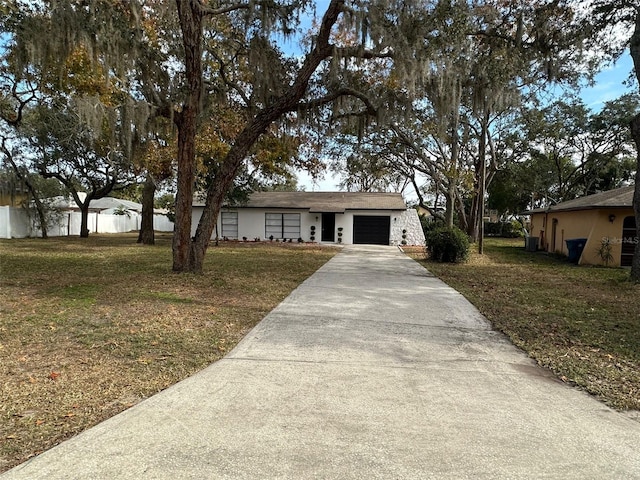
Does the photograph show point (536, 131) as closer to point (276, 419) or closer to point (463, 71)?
point (463, 71)

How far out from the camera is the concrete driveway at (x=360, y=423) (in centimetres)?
242

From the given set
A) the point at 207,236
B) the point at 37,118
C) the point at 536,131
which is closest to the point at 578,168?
the point at 536,131

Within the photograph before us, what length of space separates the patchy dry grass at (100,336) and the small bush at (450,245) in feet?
21.4

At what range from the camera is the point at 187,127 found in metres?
9.17

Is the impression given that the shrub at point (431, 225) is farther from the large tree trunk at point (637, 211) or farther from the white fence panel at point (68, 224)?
the white fence panel at point (68, 224)

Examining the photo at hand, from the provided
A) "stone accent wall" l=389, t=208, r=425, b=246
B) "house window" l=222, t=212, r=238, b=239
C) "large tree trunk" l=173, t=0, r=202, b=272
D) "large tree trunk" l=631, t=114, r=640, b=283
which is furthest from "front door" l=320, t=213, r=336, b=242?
"large tree trunk" l=631, t=114, r=640, b=283

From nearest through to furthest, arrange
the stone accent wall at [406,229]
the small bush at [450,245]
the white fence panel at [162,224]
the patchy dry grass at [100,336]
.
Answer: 1. the patchy dry grass at [100,336]
2. the small bush at [450,245]
3. the stone accent wall at [406,229]
4. the white fence panel at [162,224]

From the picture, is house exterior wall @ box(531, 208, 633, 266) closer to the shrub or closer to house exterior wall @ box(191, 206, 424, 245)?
the shrub

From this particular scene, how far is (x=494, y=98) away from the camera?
33.5 feet

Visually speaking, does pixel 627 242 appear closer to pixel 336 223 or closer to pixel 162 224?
pixel 336 223

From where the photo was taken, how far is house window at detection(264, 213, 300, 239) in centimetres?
2500

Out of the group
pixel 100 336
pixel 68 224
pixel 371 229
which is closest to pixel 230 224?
pixel 371 229

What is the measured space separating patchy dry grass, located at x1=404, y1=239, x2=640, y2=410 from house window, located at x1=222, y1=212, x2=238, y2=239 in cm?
1586

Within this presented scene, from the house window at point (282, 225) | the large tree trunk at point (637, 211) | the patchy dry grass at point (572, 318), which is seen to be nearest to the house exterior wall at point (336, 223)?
the house window at point (282, 225)
